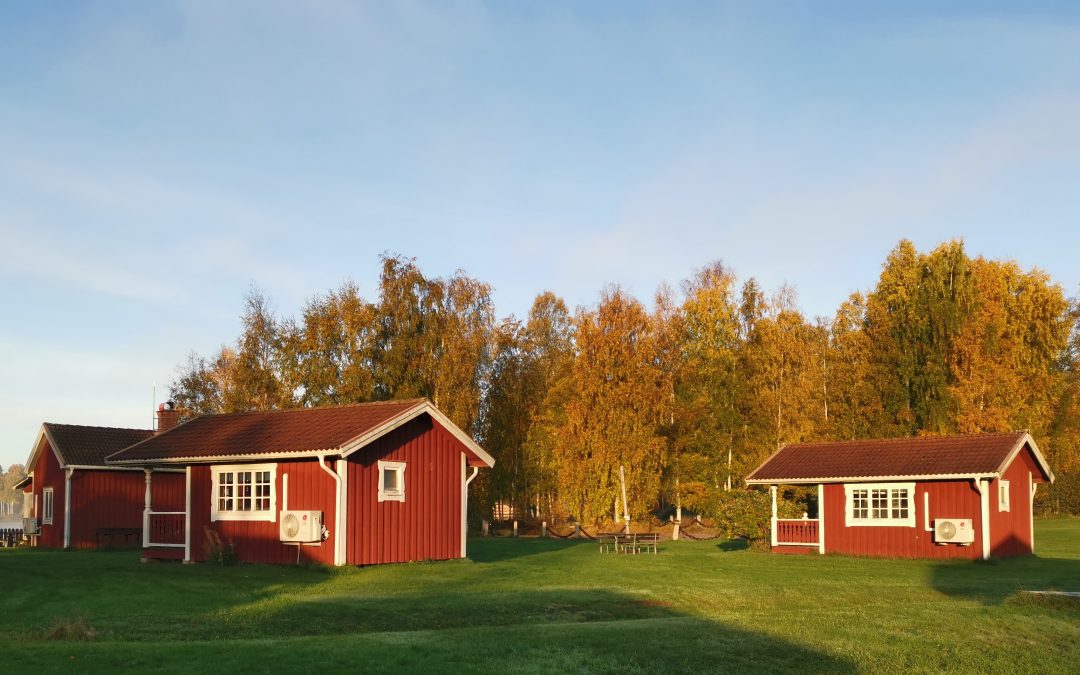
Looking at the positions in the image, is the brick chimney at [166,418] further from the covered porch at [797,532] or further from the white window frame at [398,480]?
the covered porch at [797,532]

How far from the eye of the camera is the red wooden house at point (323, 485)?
25.2 meters

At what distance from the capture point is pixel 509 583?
890 inches

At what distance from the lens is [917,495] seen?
31.3m

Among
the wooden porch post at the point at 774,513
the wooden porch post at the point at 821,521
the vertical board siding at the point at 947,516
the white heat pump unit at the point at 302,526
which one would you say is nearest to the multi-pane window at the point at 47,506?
the white heat pump unit at the point at 302,526

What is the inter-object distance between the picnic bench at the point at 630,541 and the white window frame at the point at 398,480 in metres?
9.61

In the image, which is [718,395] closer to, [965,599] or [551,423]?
[551,423]

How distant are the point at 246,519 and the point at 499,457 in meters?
27.7

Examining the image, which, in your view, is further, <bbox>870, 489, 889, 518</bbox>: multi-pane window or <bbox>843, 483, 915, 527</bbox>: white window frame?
<bbox>870, 489, 889, 518</bbox>: multi-pane window

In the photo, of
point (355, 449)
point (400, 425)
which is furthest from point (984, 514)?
point (355, 449)

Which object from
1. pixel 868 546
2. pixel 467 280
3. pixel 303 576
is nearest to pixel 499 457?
pixel 467 280

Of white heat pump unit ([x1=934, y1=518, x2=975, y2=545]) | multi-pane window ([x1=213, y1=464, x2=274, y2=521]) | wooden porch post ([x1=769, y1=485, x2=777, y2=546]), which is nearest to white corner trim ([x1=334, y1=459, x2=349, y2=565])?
multi-pane window ([x1=213, y1=464, x2=274, y2=521])

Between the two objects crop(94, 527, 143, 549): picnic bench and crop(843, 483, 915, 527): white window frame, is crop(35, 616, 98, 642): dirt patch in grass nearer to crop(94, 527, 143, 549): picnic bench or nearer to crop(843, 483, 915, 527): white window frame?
crop(94, 527, 143, 549): picnic bench

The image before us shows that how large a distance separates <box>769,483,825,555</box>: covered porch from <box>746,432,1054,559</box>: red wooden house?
33 millimetres

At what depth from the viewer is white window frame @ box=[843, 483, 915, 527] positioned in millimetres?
31375
